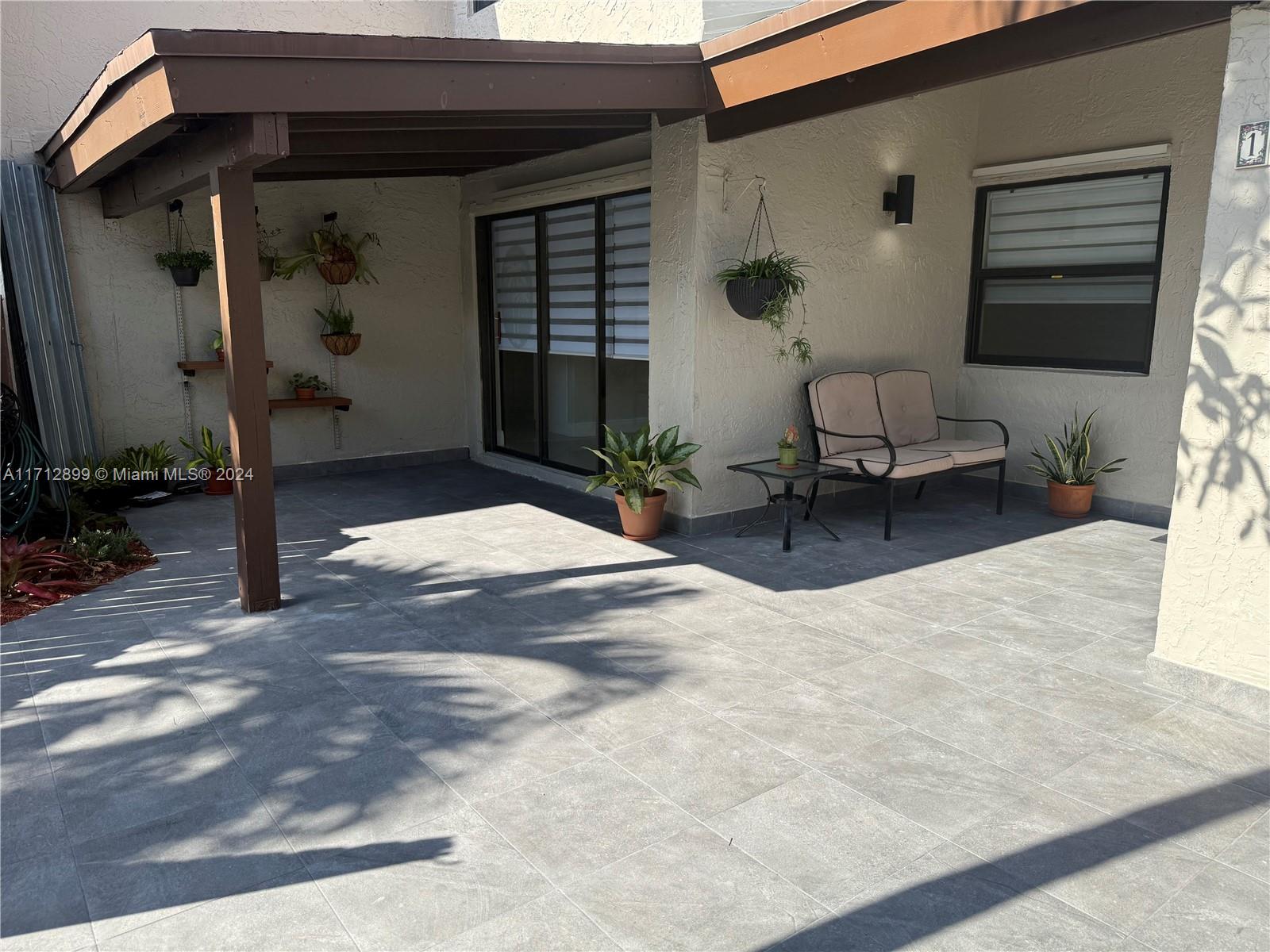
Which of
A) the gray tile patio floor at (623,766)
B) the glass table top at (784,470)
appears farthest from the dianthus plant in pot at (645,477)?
the gray tile patio floor at (623,766)

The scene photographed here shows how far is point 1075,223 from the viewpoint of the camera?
6539 mm

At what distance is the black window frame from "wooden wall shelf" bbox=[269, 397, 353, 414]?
5123 millimetres

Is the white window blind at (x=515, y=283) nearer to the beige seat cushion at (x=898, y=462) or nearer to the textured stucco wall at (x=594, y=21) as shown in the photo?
the textured stucco wall at (x=594, y=21)

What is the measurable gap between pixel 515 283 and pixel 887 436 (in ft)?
11.1

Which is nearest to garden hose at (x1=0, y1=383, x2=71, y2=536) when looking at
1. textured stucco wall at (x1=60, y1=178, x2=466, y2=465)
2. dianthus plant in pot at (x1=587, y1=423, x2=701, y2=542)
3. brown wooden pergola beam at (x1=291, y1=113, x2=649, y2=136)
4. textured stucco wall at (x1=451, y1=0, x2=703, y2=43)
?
textured stucco wall at (x1=60, y1=178, x2=466, y2=465)

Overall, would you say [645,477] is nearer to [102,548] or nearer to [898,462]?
[898,462]

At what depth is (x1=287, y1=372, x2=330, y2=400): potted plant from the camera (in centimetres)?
766

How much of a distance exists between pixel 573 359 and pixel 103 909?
216 inches

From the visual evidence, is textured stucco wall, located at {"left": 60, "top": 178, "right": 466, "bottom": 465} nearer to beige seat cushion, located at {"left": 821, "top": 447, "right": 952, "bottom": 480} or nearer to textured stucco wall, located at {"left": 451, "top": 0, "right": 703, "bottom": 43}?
textured stucco wall, located at {"left": 451, "top": 0, "right": 703, "bottom": 43}

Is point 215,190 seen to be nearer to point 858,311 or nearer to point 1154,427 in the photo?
point 858,311

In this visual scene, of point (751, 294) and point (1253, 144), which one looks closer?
point (1253, 144)

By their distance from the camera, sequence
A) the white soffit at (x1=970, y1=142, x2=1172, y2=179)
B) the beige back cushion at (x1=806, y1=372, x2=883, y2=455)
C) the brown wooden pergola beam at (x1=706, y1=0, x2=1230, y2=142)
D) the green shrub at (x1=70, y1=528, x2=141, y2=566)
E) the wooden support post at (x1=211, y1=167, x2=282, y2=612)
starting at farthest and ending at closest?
the beige back cushion at (x1=806, y1=372, x2=883, y2=455)
the white soffit at (x1=970, y1=142, x2=1172, y2=179)
the green shrub at (x1=70, y1=528, x2=141, y2=566)
the wooden support post at (x1=211, y1=167, x2=282, y2=612)
the brown wooden pergola beam at (x1=706, y1=0, x2=1230, y2=142)

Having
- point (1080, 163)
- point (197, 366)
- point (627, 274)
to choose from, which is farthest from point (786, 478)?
point (197, 366)

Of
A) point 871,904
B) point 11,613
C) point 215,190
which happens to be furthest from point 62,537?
point 871,904
